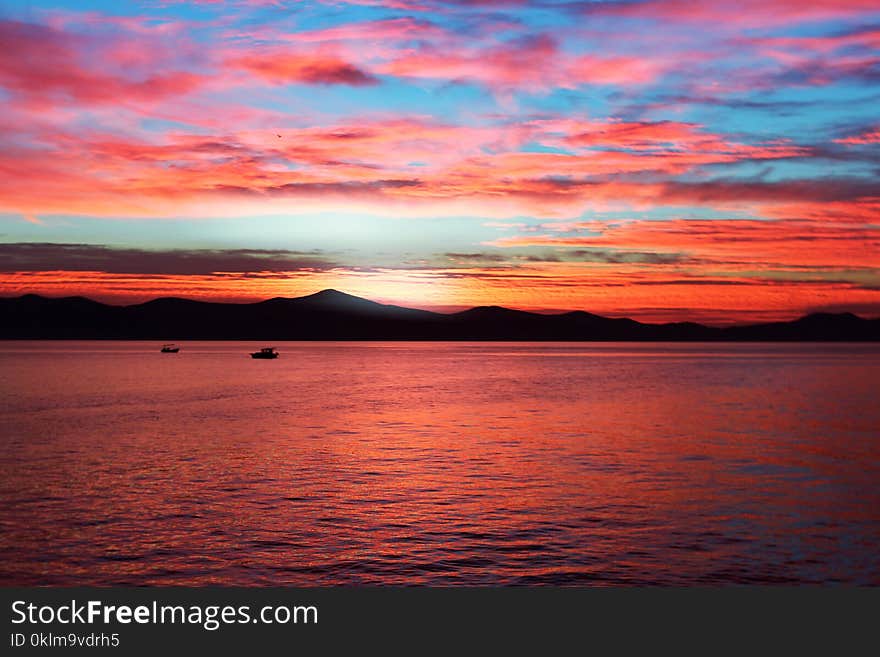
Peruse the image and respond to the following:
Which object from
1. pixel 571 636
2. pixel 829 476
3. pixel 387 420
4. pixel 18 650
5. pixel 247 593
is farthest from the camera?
pixel 387 420

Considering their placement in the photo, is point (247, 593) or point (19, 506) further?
point (19, 506)

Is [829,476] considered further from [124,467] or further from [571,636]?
[124,467]

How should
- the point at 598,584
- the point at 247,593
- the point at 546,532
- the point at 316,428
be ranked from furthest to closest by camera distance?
the point at 316,428 < the point at 546,532 < the point at 598,584 < the point at 247,593

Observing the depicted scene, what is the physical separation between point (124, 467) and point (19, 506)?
11.7 meters

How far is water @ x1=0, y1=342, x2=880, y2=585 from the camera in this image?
2603 cm

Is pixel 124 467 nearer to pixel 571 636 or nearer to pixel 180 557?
pixel 180 557

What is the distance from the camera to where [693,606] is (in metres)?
19.4

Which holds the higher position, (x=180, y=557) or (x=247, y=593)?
(x=247, y=593)

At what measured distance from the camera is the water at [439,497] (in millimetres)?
26031

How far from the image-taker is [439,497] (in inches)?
1471

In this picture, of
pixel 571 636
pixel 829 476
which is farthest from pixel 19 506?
pixel 829 476

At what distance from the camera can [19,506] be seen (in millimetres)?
35094

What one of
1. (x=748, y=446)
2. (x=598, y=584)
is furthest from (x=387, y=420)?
(x=598, y=584)

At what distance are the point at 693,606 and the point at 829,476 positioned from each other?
96.4 ft
